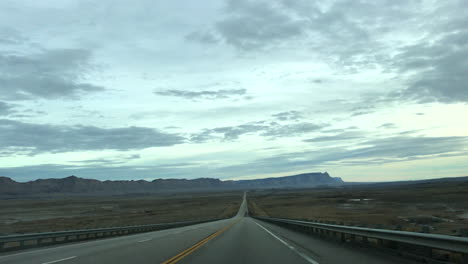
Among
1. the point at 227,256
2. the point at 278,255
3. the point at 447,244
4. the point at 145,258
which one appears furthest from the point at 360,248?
the point at 145,258

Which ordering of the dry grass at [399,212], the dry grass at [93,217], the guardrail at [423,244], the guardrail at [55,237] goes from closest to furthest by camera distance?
1. the guardrail at [423,244]
2. the guardrail at [55,237]
3. the dry grass at [399,212]
4. the dry grass at [93,217]

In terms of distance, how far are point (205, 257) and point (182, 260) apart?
98 centimetres

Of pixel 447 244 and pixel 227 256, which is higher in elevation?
pixel 447 244

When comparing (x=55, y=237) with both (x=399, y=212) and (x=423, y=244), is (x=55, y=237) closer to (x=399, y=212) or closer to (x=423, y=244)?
(x=423, y=244)

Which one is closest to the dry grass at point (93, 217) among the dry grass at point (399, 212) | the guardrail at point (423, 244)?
the dry grass at point (399, 212)

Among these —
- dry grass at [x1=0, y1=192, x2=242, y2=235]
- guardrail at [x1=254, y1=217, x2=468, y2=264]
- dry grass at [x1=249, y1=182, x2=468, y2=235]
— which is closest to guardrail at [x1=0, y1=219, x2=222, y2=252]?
dry grass at [x1=0, y1=192, x2=242, y2=235]

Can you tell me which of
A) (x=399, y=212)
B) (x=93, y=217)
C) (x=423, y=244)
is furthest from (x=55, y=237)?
(x=93, y=217)

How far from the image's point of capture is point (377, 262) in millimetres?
10930

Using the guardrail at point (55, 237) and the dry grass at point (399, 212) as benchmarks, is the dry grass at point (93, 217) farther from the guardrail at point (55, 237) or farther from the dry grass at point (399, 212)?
the dry grass at point (399, 212)

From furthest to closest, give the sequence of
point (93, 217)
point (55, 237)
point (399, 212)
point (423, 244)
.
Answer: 1. point (93, 217)
2. point (399, 212)
3. point (55, 237)
4. point (423, 244)

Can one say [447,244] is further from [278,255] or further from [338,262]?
[278,255]

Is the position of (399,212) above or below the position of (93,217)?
above

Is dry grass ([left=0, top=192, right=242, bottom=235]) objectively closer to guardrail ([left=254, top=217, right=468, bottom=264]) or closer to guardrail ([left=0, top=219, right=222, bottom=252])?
guardrail ([left=0, top=219, right=222, bottom=252])

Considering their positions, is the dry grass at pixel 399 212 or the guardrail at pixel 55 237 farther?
the dry grass at pixel 399 212
